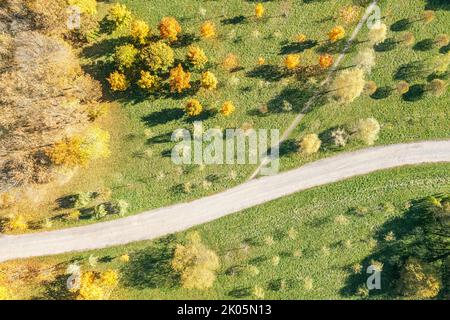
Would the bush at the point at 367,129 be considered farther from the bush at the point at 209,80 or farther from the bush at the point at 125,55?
the bush at the point at 125,55

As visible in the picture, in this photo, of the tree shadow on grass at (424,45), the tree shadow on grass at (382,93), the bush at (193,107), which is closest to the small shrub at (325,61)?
the tree shadow on grass at (382,93)

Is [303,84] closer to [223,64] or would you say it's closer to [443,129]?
[223,64]

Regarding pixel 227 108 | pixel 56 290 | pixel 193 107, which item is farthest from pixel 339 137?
pixel 56 290

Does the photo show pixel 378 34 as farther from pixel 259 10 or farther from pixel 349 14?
pixel 259 10

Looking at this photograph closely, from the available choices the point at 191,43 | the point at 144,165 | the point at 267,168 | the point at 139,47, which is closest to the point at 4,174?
the point at 144,165


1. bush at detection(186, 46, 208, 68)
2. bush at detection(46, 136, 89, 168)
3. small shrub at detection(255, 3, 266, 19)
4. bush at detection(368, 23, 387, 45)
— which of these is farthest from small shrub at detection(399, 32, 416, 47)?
bush at detection(46, 136, 89, 168)

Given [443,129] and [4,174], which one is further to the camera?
[443,129]
